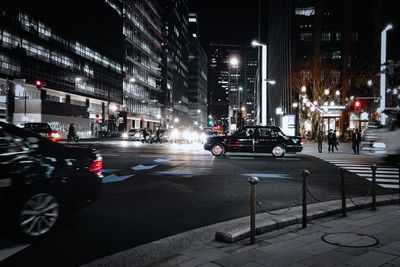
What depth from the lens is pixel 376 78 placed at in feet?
131

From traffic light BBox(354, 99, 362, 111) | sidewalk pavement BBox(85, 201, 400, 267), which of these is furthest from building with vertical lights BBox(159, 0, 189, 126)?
sidewalk pavement BBox(85, 201, 400, 267)

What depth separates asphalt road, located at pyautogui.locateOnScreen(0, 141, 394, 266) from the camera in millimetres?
4714

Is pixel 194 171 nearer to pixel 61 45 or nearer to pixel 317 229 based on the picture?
pixel 317 229

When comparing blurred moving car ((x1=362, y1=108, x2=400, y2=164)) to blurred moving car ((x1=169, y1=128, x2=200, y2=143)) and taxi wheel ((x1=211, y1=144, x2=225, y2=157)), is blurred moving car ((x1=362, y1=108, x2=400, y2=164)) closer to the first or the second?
taxi wheel ((x1=211, y1=144, x2=225, y2=157))

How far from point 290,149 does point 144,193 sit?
1260 cm

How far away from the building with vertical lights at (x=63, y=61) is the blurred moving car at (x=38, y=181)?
20.3 meters

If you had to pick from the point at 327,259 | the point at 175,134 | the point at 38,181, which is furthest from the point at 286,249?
the point at 175,134

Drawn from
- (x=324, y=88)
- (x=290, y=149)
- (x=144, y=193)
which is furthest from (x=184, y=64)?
(x=144, y=193)

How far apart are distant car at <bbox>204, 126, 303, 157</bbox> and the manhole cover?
1424 cm

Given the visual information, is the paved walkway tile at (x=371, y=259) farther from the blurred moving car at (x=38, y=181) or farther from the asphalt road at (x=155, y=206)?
the blurred moving car at (x=38, y=181)

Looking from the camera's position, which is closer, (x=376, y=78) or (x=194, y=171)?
(x=194, y=171)

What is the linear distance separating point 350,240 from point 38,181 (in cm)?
449

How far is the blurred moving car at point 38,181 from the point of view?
4.71m

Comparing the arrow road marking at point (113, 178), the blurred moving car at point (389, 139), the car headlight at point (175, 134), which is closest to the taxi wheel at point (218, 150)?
the blurred moving car at point (389, 139)
